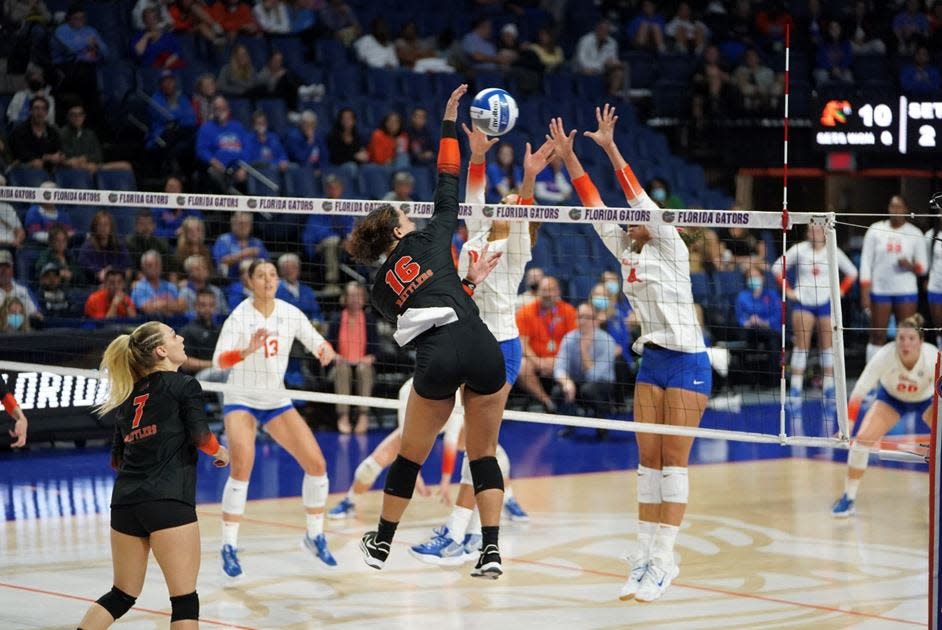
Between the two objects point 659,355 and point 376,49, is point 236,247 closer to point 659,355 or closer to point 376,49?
point 376,49

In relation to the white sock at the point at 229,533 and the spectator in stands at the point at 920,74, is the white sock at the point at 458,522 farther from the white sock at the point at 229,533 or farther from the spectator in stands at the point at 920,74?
the spectator in stands at the point at 920,74

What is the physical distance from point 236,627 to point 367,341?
7.13 metres

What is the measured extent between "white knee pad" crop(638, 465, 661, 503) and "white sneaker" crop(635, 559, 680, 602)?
1.19 feet

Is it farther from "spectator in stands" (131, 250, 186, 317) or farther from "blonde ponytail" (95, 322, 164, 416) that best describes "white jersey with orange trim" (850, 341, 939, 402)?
"blonde ponytail" (95, 322, 164, 416)

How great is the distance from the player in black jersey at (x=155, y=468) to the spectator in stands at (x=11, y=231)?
26.6 feet

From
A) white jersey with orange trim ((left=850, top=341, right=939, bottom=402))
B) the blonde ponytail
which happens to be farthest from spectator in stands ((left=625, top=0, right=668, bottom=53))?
the blonde ponytail

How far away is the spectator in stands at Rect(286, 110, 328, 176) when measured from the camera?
1772 centimetres

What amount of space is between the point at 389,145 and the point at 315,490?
30.2ft

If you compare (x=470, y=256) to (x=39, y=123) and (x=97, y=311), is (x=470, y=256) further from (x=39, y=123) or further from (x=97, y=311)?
(x=39, y=123)

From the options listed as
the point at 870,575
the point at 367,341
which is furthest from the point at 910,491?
the point at 367,341

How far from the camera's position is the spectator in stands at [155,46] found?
17.7m

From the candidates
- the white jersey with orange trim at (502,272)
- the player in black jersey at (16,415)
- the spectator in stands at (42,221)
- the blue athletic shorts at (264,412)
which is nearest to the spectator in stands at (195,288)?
the spectator in stands at (42,221)

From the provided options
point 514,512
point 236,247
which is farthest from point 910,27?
point 514,512

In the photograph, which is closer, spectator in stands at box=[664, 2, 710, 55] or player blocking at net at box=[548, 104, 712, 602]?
player blocking at net at box=[548, 104, 712, 602]
